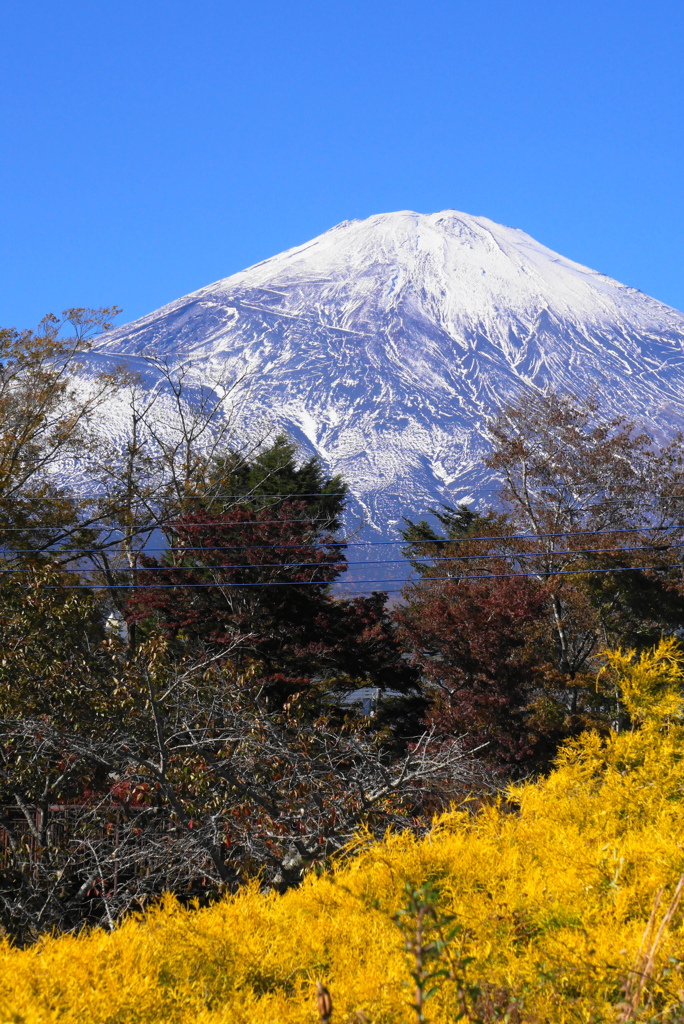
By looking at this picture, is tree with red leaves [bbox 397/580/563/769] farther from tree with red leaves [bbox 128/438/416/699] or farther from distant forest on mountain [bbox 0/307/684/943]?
tree with red leaves [bbox 128/438/416/699]

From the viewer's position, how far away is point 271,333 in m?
192

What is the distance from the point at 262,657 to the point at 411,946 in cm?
1214

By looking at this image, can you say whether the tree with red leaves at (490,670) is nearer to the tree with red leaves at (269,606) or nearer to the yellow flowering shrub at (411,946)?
the tree with red leaves at (269,606)

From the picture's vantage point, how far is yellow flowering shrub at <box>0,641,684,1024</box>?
284 cm

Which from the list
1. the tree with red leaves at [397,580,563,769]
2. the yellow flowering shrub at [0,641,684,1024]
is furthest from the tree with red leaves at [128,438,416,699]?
the yellow flowering shrub at [0,641,684,1024]

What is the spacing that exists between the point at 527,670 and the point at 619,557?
4.60m

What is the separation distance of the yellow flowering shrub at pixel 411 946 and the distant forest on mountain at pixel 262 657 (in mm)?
1016

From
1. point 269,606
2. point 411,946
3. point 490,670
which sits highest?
point 269,606

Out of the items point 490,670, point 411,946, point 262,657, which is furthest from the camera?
point 490,670

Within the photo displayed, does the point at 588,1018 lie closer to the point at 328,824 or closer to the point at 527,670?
the point at 328,824

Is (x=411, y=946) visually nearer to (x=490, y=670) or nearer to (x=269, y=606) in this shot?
(x=269, y=606)

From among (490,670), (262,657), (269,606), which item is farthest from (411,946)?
(490,670)

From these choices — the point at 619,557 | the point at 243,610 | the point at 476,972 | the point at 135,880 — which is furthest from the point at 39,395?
the point at 476,972

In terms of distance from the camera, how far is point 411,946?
8.03 ft
